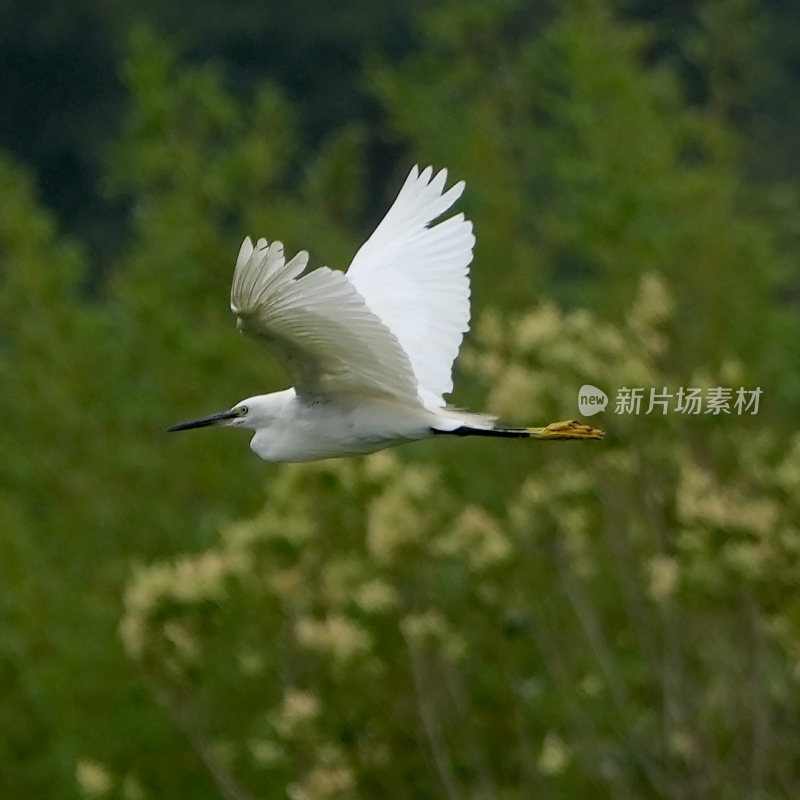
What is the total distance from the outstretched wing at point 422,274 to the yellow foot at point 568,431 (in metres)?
0.32

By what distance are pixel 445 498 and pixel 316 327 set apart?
289 centimetres

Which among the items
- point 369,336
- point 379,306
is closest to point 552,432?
point 379,306

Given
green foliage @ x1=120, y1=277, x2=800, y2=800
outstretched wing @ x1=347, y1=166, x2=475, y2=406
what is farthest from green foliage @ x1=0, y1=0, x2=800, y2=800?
outstretched wing @ x1=347, y1=166, x2=475, y2=406

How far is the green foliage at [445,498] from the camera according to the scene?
27.0 feet

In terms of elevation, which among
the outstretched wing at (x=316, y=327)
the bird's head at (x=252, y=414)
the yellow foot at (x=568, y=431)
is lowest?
the outstretched wing at (x=316, y=327)

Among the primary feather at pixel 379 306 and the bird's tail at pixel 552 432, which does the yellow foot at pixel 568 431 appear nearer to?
the bird's tail at pixel 552 432

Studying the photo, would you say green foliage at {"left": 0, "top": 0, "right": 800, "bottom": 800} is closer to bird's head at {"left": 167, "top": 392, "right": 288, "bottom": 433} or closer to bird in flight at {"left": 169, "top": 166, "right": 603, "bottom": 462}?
bird in flight at {"left": 169, "top": 166, "right": 603, "bottom": 462}

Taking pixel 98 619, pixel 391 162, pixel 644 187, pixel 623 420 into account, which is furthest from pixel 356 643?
pixel 391 162

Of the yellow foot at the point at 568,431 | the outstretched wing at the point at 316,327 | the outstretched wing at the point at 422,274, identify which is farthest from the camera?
the outstretched wing at the point at 422,274

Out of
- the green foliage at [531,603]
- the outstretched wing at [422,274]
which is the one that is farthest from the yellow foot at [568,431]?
the green foliage at [531,603]

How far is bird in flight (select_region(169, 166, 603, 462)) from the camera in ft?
19.1

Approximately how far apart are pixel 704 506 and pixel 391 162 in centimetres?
2147

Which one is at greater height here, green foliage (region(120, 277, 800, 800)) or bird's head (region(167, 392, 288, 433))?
green foliage (region(120, 277, 800, 800))

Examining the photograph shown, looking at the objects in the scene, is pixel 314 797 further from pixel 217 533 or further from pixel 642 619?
pixel 217 533
